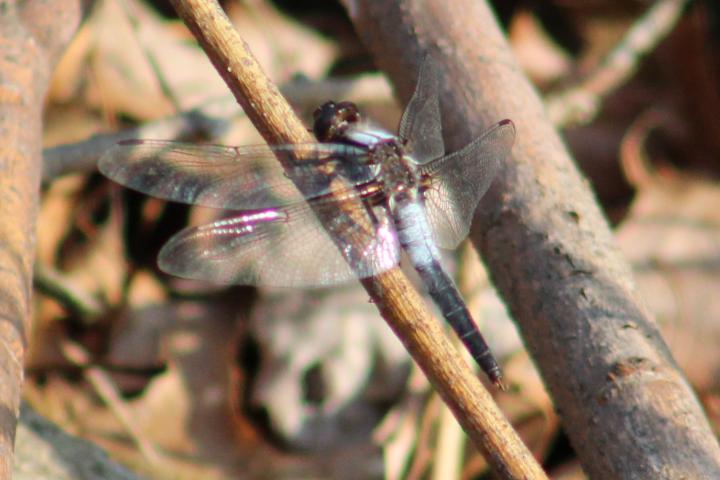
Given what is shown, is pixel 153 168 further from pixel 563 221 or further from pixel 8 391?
pixel 563 221

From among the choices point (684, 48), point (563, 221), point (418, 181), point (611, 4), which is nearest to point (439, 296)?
point (418, 181)

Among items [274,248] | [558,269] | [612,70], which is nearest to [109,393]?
[274,248]

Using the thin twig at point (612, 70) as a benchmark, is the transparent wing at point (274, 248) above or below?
above

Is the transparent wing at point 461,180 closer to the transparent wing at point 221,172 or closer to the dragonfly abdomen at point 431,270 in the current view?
the dragonfly abdomen at point 431,270

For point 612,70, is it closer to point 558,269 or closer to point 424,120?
point 424,120

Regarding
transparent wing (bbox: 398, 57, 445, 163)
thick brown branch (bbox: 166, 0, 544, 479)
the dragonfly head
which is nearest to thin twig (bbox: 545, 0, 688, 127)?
transparent wing (bbox: 398, 57, 445, 163)

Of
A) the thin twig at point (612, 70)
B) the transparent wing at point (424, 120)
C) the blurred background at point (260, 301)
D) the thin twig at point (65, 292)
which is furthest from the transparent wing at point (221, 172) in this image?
the thin twig at point (612, 70)
